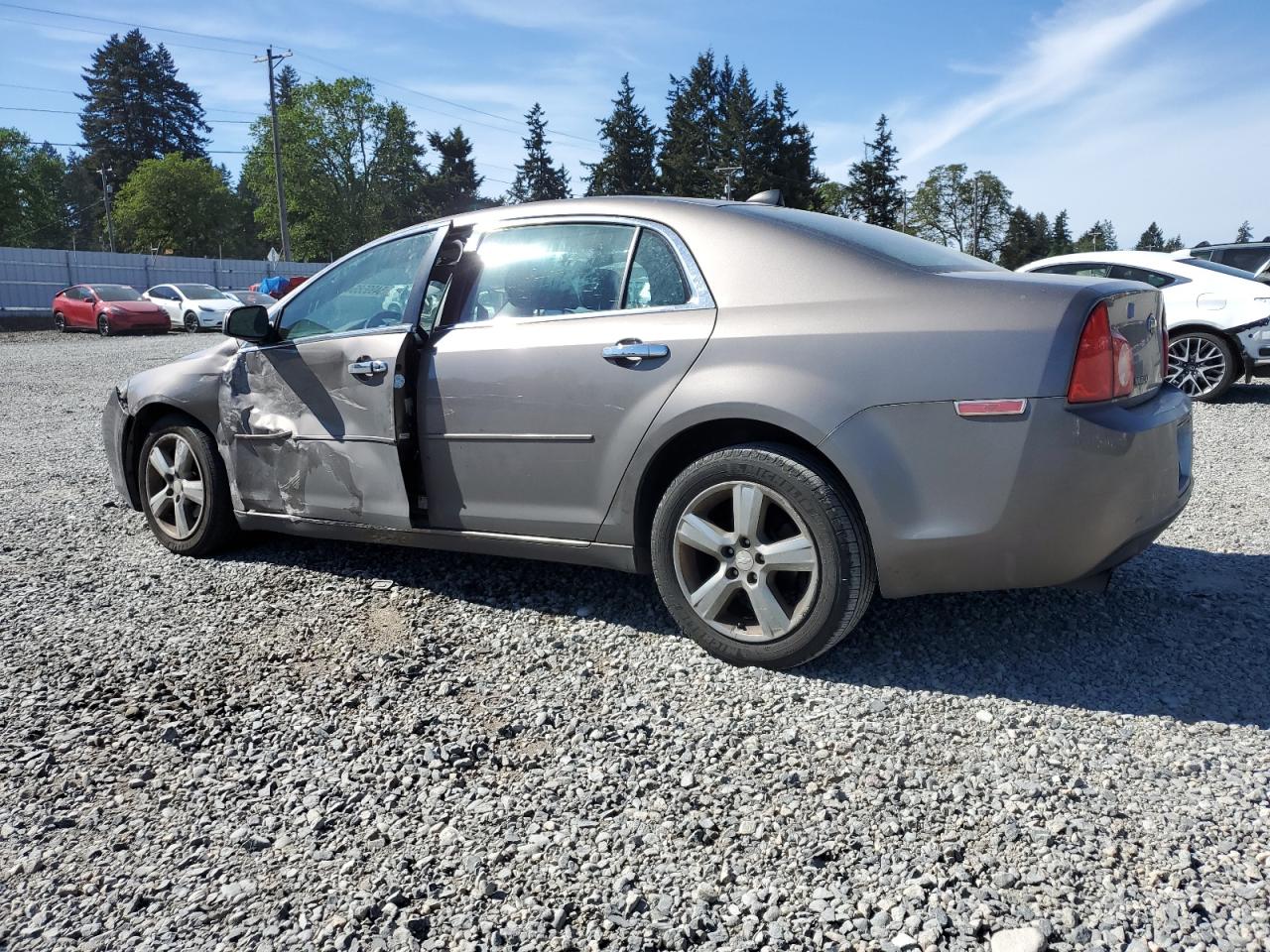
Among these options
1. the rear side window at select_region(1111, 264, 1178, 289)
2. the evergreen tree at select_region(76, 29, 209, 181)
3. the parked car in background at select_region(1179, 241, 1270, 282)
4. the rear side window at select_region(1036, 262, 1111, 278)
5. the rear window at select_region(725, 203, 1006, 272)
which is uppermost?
the evergreen tree at select_region(76, 29, 209, 181)

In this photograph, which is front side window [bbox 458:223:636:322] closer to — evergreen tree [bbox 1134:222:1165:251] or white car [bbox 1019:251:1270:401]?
white car [bbox 1019:251:1270:401]

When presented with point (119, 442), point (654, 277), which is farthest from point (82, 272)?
point (654, 277)

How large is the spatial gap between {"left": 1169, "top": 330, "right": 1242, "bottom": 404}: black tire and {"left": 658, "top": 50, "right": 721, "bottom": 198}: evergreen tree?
66322 mm

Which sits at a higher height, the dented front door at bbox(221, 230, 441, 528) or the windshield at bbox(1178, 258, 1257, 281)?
the windshield at bbox(1178, 258, 1257, 281)

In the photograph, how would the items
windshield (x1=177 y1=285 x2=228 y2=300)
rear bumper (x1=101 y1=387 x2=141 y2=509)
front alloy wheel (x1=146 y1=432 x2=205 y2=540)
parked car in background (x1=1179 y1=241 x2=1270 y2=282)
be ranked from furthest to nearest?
1. windshield (x1=177 y1=285 x2=228 y2=300)
2. parked car in background (x1=1179 y1=241 x2=1270 y2=282)
3. rear bumper (x1=101 y1=387 x2=141 y2=509)
4. front alloy wheel (x1=146 y1=432 x2=205 y2=540)

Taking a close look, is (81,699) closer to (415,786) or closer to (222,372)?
(415,786)

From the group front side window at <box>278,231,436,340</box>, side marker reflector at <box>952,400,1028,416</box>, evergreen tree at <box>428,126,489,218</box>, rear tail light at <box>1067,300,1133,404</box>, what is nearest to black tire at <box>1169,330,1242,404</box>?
rear tail light at <box>1067,300,1133,404</box>

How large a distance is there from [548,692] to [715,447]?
1.02 m

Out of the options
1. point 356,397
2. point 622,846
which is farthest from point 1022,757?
point 356,397

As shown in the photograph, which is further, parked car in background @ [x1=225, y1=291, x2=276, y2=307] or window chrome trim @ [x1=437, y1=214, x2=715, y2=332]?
parked car in background @ [x1=225, y1=291, x2=276, y2=307]

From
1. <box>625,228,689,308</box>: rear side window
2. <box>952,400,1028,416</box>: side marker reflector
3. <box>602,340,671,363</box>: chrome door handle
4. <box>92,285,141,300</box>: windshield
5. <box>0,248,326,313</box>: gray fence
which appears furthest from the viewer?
<box>0,248,326,313</box>: gray fence

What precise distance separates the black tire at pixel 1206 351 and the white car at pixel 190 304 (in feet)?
83.4

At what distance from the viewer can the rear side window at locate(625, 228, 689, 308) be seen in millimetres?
3412

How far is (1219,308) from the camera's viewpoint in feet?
30.7
